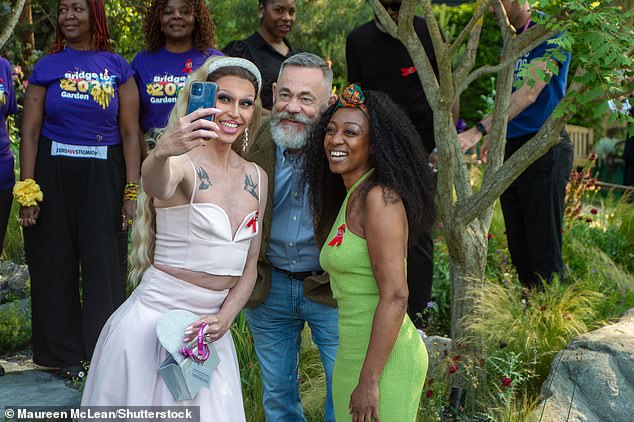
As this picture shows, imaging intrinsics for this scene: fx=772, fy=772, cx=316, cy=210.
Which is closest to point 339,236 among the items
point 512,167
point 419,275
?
point 512,167

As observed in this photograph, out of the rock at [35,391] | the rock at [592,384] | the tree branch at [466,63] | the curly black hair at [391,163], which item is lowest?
the rock at [35,391]

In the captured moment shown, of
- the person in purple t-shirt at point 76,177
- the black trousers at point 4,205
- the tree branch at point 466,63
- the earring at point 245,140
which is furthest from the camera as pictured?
the black trousers at point 4,205

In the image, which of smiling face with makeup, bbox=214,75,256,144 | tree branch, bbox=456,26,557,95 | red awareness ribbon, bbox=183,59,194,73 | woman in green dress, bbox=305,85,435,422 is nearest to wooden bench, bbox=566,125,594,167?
tree branch, bbox=456,26,557,95

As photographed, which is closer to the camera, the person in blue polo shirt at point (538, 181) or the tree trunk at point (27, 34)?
the person in blue polo shirt at point (538, 181)

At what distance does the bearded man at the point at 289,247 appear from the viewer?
3.16m

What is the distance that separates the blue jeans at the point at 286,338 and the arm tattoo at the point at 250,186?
1.59 ft

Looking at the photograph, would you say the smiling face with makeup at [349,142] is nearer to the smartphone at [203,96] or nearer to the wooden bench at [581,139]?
the smartphone at [203,96]

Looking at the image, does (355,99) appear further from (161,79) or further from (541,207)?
(541,207)

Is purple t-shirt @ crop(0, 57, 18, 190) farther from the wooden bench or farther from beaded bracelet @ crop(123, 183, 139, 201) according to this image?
the wooden bench

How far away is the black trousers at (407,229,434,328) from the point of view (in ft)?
15.7

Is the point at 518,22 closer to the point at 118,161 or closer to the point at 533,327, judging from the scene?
the point at 533,327

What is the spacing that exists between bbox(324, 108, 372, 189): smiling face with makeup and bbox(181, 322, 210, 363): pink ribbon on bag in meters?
0.74

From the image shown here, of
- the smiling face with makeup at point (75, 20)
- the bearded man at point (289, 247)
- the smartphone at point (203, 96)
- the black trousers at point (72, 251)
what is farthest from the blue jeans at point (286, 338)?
the smiling face with makeup at point (75, 20)

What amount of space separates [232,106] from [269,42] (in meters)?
2.33
